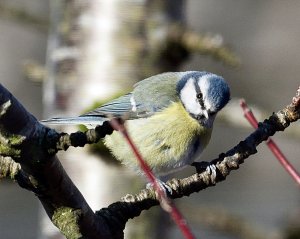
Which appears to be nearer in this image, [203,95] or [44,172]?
[44,172]

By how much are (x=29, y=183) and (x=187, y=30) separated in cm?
137

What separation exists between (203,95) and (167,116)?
0.12 meters

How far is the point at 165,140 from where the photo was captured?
8.02 feet

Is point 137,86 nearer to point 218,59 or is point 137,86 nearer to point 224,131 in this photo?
point 218,59

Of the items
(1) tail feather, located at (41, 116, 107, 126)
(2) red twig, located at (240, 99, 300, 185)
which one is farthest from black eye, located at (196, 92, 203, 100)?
(2) red twig, located at (240, 99, 300, 185)

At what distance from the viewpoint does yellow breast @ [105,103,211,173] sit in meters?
2.39

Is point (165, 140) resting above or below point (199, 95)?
below

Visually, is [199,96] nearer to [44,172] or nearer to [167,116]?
[167,116]

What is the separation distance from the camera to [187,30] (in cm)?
267

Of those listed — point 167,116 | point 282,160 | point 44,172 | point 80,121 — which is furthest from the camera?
point 167,116

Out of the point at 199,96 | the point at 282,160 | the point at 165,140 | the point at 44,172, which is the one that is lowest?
the point at 165,140

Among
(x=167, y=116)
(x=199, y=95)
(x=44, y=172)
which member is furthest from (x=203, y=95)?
(x=44, y=172)

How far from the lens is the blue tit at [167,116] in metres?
2.40

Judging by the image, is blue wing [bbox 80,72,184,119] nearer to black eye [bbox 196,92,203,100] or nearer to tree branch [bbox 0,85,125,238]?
black eye [bbox 196,92,203,100]
